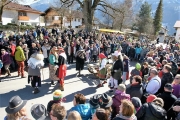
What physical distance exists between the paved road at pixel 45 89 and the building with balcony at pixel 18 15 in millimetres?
36072

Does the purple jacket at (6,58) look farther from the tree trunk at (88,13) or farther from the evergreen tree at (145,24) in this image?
the evergreen tree at (145,24)

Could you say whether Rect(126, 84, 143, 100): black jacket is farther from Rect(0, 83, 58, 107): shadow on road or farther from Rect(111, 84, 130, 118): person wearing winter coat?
Rect(0, 83, 58, 107): shadow on road

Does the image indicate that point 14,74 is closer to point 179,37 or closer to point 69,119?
point 69,119

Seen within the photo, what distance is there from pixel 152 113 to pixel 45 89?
17.5 feet

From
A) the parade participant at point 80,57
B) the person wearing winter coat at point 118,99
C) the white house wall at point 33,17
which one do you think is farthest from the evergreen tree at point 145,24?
the person wearing winter coat at point 118,99

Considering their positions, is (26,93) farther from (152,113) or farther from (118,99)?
(152,113)

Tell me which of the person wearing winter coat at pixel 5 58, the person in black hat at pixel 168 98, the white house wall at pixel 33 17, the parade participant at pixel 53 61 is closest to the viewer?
the person in black hat at pixel 168 98

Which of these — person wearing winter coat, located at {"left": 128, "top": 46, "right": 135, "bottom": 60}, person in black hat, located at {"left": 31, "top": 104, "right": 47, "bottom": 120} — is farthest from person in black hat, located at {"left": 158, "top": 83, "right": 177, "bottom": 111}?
person wearing winter coat, located at {"left": 128, "top": 46, "right": 135, "bottom": 60}

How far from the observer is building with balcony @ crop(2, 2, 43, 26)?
41375 millimetres

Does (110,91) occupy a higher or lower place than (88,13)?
lower

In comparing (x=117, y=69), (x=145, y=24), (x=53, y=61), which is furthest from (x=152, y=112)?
(x=145, y=24)

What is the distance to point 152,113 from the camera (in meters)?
3.64

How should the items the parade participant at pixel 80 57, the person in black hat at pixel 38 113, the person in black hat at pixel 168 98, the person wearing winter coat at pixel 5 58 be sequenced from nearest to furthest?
the person in black hat at pixel 38 113
the person in black hat at pixel 168 98
the person wearing winter coat at pixel 5 58
the parade participant at pixel 80 57

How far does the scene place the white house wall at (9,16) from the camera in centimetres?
4107
